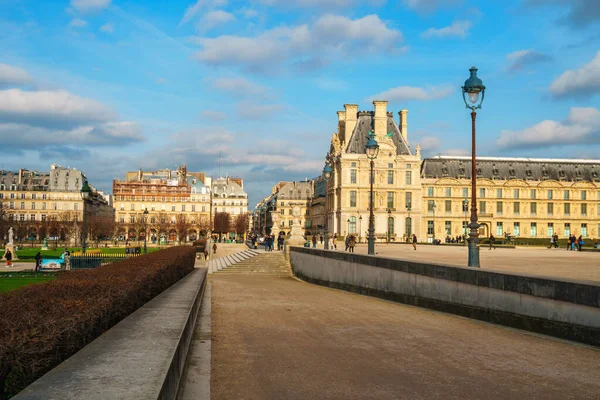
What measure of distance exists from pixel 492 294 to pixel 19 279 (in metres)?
22.5

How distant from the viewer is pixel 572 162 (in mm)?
101062

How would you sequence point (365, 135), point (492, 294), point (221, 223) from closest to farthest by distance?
point (492, 294) < point (365, 135) < point (221, 223)

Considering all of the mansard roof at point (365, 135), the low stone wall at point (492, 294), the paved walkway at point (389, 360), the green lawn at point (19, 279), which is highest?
the mansard roof at point (365, 135)

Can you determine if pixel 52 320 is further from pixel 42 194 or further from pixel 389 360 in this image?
pixel 42 194

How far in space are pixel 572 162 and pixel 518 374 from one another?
10319 centimetres

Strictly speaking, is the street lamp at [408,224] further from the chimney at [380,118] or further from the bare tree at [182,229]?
the bare tree at [182,229]

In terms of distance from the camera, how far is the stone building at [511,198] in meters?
93.9

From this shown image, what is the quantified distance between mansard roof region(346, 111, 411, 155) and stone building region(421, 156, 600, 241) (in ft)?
27.1

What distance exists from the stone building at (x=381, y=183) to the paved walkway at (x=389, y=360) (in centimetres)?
7310

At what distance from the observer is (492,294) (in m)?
12.6

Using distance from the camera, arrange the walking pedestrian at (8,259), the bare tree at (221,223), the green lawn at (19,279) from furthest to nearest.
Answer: the bare tree at (221,223)
the walking pedestrian at (8,259)
the green lawn at (19,279)

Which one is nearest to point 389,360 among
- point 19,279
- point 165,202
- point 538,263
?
point 538,263

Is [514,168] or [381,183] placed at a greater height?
[514,168]

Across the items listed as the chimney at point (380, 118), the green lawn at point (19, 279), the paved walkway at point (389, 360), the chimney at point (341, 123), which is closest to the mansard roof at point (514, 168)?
the chimney at point (380, 118)
